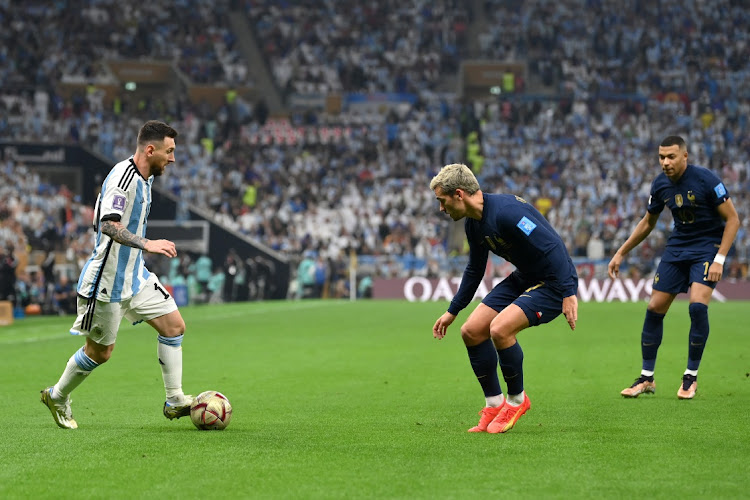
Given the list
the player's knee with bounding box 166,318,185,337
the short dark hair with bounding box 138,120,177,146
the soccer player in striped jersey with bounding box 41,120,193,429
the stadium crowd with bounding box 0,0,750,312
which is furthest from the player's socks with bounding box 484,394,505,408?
the stadium crowd with bounding box 0,0,750,312

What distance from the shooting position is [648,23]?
47062 mm

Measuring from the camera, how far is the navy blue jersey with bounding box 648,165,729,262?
9570 mm

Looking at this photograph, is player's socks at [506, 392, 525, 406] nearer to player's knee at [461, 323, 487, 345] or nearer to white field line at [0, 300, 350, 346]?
player's knee at [461, 323, 487, 345]

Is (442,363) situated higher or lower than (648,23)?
lower

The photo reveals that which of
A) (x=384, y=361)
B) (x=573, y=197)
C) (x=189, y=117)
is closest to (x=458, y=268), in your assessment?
(x=573, y=197)

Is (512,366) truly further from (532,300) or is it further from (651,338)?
(651,338)

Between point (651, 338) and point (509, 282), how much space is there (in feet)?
8.69

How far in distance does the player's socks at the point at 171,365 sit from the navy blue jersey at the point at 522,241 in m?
2.28

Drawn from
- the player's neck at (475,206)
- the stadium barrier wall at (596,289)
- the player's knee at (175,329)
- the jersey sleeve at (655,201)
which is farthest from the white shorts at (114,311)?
the stadium barrier wall at (596,289)

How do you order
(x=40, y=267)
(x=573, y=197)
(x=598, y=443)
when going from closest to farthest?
(x=598, y=443), (x=40, y=267), (x=573, y=197)

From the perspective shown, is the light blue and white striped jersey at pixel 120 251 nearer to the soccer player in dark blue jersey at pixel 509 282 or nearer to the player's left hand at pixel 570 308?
the soccer player in dark blue jersey at pixel 509 282

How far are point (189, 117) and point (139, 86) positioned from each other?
11.0 feet

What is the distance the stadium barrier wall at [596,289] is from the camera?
3331 centimetres

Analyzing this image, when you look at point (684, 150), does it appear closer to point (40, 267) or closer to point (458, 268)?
point (40, 267)
